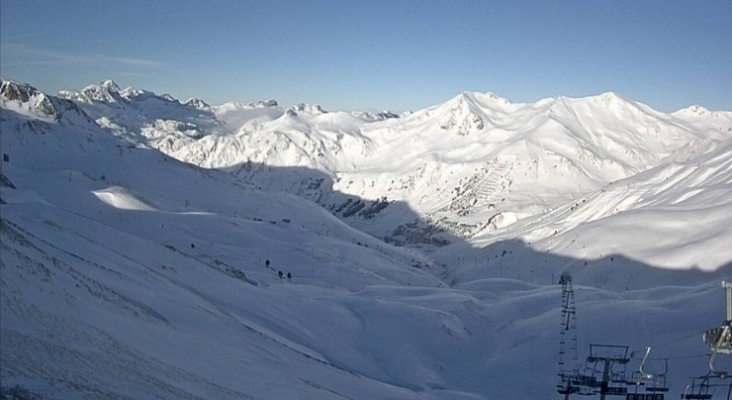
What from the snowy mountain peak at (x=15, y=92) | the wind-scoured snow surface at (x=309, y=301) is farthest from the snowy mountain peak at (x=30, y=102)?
the wind-scoured snow surface at (x=309, y=301)

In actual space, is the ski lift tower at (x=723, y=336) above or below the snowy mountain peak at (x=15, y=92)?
below

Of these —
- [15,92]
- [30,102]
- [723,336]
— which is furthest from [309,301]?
[15,92]

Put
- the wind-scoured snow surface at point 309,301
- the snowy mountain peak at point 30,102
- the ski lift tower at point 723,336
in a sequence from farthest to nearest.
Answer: the snowy mountain peak at point 30,102, the wind-scoured snow surface at point 309,301, the ski lift tower at point 723,336

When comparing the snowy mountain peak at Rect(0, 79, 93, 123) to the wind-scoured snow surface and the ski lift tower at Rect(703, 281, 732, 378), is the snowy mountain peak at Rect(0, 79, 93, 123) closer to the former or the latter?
the wind-scoured snow surface

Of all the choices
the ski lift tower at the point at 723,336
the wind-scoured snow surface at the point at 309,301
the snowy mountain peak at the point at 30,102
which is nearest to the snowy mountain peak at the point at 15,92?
the snowy mountain peak at the point at 30,102

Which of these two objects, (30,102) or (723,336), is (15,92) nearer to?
(30,102)

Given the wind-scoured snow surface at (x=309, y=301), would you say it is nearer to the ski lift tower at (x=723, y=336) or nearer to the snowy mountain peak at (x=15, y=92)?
the ski lift tower at (x=723, y=336)

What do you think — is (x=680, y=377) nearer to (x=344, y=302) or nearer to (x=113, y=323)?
(x=344, y=302)

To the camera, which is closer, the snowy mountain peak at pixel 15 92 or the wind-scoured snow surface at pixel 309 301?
the wind-scoured snow surface at pixel 309 301

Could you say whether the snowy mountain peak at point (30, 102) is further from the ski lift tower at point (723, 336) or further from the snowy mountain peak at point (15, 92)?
the ski lift tower at point (723, 336)

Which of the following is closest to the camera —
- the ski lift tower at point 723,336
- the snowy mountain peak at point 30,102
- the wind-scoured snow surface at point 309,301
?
the ski lift tower at point 723,336

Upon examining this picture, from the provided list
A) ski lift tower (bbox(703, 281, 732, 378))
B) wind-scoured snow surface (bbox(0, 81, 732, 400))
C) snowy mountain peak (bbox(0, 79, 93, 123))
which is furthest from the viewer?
snowy mountain peak (bbox(0, 79, 93, 123))

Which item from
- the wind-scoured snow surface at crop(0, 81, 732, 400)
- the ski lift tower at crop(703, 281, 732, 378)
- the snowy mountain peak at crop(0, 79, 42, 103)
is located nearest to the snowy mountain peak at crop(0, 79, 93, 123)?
the snowy mountain peak at crop(0, 79, 42, 103)

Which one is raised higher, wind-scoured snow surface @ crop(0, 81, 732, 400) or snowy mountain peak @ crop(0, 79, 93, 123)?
snowy mountain peak @ crop(0, 79, 93, 123)
